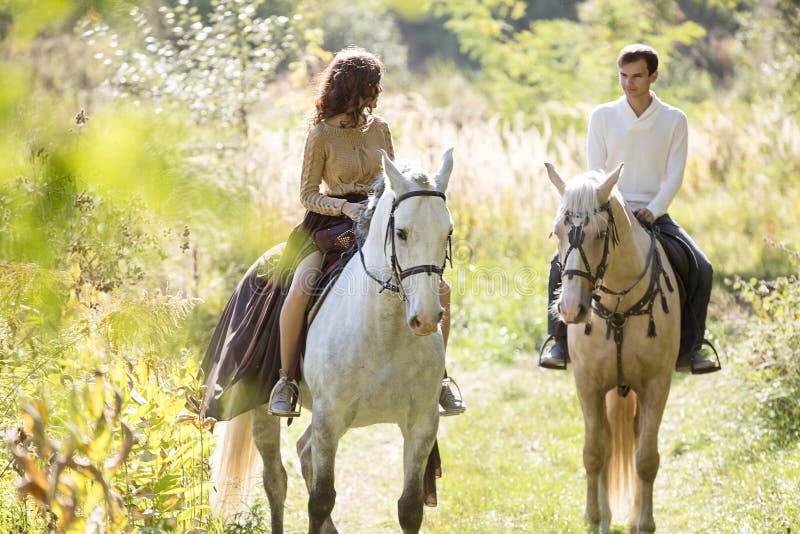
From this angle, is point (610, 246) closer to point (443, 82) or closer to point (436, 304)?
point (436, 304)

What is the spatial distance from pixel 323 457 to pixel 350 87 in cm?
186

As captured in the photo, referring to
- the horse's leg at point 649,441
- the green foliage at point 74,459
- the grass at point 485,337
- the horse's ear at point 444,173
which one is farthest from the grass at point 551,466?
the green foliage at point 74,459

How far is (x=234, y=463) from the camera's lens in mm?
5551

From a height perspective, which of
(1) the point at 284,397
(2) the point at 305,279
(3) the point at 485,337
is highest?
(2) the point at 305,279

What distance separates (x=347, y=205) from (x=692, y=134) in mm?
10454

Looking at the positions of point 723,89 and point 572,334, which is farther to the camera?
point 723,89

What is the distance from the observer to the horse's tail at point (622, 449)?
5.91 metres

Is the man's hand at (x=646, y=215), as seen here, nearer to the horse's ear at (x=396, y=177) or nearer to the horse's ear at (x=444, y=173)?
the horse's ear at (x=444, y=173)

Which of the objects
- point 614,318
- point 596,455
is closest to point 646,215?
point 614,318

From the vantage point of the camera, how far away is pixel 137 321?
4.54 m

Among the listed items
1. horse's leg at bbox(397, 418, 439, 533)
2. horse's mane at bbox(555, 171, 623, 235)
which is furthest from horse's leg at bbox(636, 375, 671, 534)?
horse's leg at bbox(397, 418, 439, 533)

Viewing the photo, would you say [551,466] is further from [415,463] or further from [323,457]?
[323,457]

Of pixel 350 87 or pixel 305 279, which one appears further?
pixel 305 279

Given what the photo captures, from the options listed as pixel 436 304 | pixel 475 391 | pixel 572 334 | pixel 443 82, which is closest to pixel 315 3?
pixel 475 391
